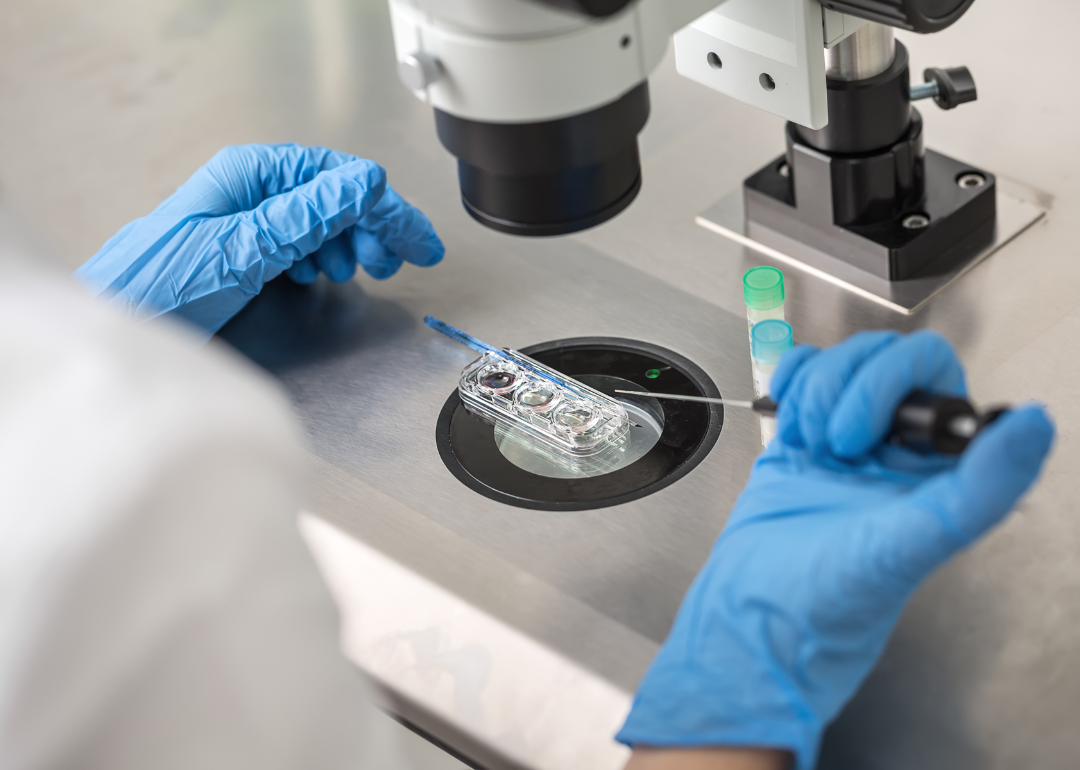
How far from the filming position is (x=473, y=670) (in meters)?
0.92

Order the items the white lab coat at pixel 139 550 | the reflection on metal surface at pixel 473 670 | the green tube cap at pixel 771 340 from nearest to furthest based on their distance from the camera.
Result: the white lab coat at pixel 139 550
the reflection on metal surface at pixel 473 670
the green tube cap at pixel 771 340

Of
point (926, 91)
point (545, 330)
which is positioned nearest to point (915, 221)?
point (926, 91)

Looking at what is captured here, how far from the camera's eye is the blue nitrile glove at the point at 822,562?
719mm

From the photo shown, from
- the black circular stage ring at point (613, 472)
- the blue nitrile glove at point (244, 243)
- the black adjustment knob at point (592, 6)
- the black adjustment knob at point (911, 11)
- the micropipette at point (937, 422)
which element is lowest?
the black circular stage ring at point (613, 472)

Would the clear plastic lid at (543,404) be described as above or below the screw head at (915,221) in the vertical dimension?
below

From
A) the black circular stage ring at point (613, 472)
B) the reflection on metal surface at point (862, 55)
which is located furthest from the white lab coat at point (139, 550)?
the reflection on metal surface at point (862, 55)

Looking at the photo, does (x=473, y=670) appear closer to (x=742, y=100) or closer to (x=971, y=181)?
(x=742, y=100)

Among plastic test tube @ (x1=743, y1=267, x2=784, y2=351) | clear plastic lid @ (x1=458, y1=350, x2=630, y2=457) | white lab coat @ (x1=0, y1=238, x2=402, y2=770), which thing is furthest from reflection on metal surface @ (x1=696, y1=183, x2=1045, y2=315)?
white lab coat @ (x1=0, y1=238, x2=402, y2=770)

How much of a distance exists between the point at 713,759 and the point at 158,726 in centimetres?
42

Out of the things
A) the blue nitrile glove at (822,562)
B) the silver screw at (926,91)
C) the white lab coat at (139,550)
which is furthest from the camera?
the silver screw at (926,91)

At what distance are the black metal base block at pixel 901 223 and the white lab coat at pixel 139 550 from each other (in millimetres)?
832

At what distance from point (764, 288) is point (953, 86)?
12.4 inches

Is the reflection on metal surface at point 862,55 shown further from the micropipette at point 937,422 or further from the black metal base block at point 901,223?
the micropipette at point 937,422

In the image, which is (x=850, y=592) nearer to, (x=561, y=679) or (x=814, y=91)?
(x=561, y=679)
